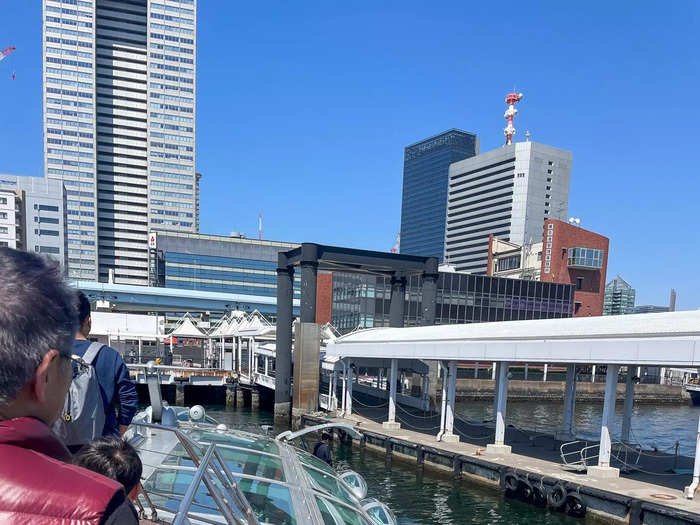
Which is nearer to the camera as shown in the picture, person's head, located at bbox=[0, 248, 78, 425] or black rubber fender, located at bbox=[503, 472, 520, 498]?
person's head, located at bbox=[0, 248, 78, 425]

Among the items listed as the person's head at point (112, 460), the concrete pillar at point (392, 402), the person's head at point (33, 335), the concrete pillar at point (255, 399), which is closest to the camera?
the person's head at point (33, 335)

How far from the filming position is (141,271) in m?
121

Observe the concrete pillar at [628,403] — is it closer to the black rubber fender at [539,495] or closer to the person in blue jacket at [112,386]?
the black rubber fender at [539,495]

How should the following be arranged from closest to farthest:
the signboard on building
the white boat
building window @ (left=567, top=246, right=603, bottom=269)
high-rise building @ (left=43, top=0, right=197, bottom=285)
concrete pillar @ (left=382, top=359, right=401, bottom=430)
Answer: the white boat → concrete pillar @ (left=382, top=359, right=401, bottom=430) → building window @ (left=567, top=246, right=603, bottom=269) → the signboard on building → high-rise building @ (left=43, top=0, right=197, bottom=285)

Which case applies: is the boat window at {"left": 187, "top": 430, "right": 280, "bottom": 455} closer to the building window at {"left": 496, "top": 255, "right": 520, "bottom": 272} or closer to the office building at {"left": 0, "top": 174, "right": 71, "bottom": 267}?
the building window at {"left": 496, "top": 255, "right": 520, "bottom": 272}

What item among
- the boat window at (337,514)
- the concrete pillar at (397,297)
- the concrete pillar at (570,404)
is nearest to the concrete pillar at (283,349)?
the concrete pillar at (397,297)

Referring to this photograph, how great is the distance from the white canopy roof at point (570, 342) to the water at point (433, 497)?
4.34m

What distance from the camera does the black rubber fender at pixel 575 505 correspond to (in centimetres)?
1216

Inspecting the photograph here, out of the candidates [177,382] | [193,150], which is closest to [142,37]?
[193,150]

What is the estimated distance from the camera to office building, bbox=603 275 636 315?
6073 inches

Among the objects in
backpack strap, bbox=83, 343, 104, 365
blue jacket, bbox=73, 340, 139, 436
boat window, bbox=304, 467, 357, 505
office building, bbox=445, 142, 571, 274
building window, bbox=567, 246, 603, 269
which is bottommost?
building window, bbox=567, 246, 603, 269

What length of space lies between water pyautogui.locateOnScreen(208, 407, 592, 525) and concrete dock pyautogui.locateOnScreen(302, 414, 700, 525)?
448mm

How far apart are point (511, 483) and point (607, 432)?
10.8 ft

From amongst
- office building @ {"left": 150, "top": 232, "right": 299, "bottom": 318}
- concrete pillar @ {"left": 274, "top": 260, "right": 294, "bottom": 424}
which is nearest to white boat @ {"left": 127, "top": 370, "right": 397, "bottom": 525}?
concrete pillar @ {"left": 274, "top": 260, "right": 294, "bottom": 424}
